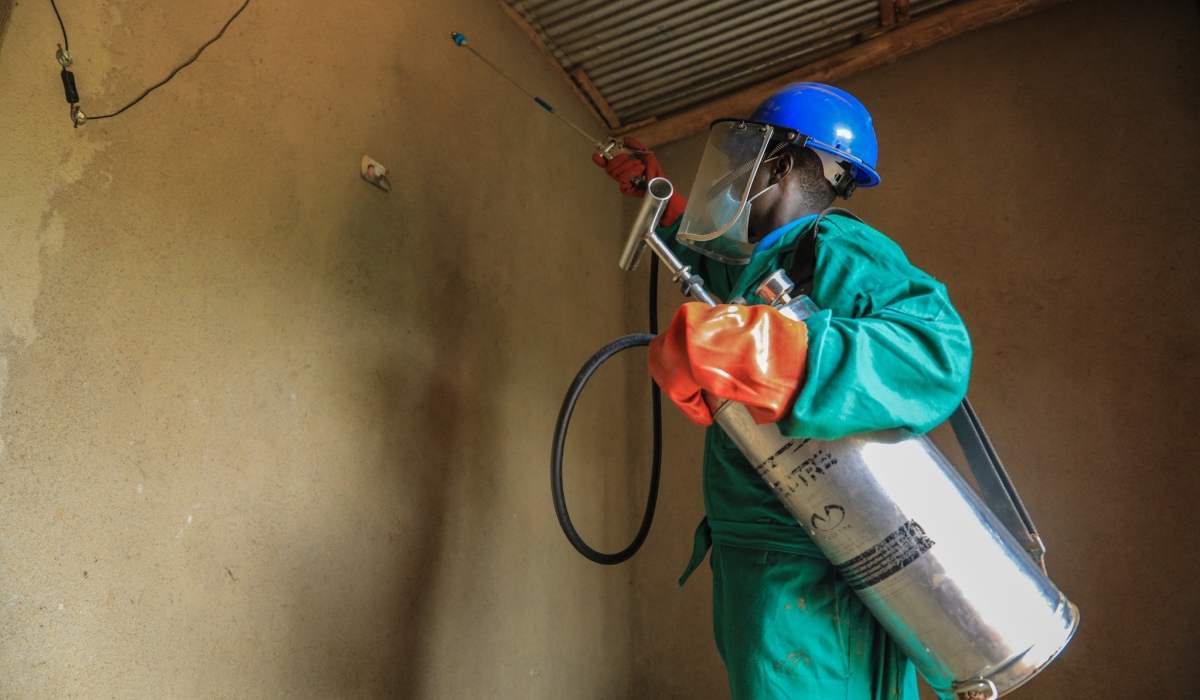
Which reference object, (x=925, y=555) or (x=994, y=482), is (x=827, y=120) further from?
(x=925, y=555)

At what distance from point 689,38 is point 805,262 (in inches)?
64.6

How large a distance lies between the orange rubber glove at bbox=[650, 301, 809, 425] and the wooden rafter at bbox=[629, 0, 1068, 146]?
2.00 meters

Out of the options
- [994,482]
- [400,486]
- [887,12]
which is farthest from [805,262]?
[887,12]

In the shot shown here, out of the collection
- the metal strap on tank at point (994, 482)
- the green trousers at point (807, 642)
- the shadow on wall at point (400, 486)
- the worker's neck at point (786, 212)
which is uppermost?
the worker's neck at point (786, 212)

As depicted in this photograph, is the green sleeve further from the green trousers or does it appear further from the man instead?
the green trousers

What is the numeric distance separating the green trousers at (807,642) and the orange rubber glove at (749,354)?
343mm

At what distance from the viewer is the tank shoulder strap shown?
4.30 feet

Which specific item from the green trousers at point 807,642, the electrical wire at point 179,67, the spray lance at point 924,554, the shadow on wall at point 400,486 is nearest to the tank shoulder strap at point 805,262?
the spray lance at point 924,554

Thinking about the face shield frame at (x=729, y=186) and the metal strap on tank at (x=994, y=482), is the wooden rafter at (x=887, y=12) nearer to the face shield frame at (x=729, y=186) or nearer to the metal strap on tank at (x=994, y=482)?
the face shield frame at (x=729, y=186)

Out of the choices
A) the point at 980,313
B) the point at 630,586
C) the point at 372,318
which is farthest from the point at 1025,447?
the point at 372,318

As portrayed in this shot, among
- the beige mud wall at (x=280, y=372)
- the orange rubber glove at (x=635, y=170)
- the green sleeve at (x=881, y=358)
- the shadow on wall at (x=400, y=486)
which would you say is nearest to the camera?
the green sleeve at (x=881, y=358)

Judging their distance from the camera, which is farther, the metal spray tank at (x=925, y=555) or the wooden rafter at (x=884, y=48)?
the wooden rafter at (x=884, y=48)

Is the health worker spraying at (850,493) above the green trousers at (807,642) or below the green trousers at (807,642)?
above

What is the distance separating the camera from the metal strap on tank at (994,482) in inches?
49.1
